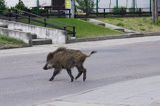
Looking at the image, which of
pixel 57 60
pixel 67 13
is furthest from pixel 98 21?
pixel 57 60

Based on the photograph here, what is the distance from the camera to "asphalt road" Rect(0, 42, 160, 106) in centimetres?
1209

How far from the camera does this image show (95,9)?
4391 cm

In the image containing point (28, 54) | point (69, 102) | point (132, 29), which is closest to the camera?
point (69, 102)

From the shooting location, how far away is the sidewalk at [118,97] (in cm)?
1005

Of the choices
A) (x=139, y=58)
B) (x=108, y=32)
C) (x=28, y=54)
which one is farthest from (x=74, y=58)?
(x=108, y=32)

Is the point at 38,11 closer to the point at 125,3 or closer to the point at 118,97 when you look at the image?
the point at 125,3

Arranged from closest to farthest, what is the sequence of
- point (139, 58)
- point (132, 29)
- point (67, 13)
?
1. point (139, 58)
2. point (132, 29)
3. point (67, 13)

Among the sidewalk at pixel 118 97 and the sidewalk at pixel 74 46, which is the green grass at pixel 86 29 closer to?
the sidewalk at pixel 74 46

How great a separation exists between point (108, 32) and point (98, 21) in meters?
4.50

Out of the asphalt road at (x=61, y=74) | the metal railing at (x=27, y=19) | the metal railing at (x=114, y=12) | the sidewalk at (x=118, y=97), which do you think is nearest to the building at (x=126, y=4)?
the metal railing at (x=114, y=12)

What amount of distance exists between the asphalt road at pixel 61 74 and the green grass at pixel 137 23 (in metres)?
12.7

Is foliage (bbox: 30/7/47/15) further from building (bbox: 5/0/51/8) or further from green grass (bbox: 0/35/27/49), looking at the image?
green grass (bbox: 0/35/27/49)

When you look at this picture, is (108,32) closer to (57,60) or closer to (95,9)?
(95,9)

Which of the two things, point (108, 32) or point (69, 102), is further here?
point (108, 32)
